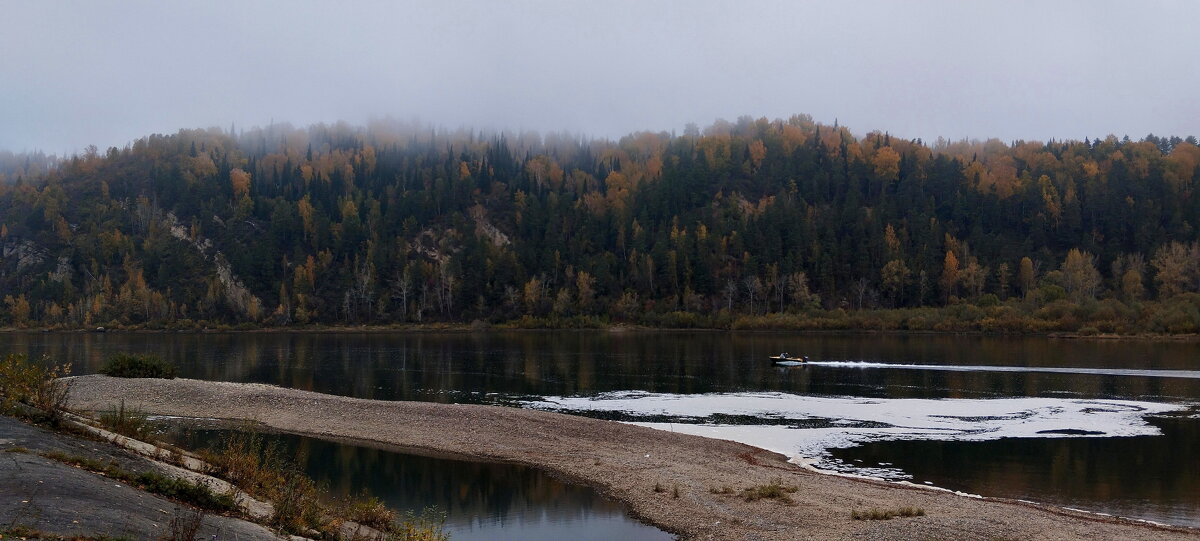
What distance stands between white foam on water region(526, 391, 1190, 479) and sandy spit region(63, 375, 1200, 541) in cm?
339

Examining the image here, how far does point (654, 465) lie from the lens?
25.9 meters

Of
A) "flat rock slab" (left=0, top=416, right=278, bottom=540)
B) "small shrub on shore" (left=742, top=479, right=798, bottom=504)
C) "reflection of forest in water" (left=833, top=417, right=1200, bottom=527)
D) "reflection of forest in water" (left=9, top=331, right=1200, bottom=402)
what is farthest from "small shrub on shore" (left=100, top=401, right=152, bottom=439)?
"reflection of forest in water" (left=9, top=331, right=1200, bottom=402)

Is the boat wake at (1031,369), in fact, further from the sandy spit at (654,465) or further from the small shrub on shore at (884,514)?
the small shrub on shore at (884,514)

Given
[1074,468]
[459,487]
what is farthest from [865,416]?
[459,487]

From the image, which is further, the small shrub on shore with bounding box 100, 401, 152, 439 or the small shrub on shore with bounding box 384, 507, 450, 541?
the small shrub on shore with bounding box 100, 401, 152, 439

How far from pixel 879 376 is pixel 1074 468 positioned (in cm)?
3048

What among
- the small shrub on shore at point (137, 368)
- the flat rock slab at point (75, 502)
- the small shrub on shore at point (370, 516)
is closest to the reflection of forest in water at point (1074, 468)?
the small shrub on shore at point (370, 516)

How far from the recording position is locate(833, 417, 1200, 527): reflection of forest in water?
2219cm

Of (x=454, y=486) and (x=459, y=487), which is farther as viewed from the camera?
(x=454, y=486)

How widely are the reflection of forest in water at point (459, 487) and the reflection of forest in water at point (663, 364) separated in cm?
1620

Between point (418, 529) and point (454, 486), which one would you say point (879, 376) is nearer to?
point (454, 486)

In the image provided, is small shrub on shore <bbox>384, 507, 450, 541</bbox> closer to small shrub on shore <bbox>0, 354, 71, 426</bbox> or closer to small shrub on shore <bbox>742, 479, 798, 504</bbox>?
small shrub on shore <bbox>0, 354, 71, 426</bbox>

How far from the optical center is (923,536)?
1666cm

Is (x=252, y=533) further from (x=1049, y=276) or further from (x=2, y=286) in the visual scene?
(x=2, y=286)
